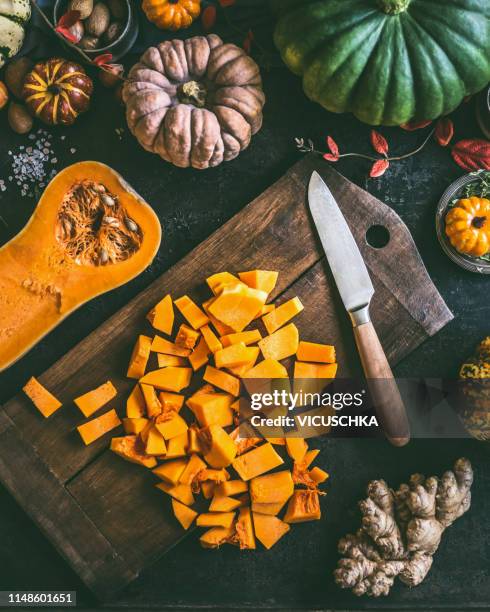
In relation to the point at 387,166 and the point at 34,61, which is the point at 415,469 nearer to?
the point at 387,166

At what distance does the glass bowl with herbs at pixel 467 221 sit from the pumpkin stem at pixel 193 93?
2.53 feet

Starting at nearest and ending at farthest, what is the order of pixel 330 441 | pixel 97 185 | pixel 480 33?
1. pixel 480 33
2. pixel 97 185
3. pixel 330 441

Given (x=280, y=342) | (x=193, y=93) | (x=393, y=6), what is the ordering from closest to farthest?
(x=393, y=6) < (x=193, y=93) < (x=280, y=342)

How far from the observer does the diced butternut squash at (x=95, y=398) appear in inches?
68.5

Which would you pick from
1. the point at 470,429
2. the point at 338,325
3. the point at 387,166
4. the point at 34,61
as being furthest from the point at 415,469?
the point at 34,61

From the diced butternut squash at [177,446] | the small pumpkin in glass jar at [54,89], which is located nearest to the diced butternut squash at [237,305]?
the diced butternut squash at [177,446]

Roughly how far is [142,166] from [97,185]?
0.19 metres

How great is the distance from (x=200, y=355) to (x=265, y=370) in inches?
7.7

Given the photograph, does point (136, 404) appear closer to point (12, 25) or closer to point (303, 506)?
point (303, 506)

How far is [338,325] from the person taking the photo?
5.83 feet

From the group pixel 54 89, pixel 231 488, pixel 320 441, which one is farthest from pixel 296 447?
pixel 54 89

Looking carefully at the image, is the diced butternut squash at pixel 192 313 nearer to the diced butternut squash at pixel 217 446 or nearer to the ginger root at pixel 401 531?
the diced butternut squash at pixel 217 446

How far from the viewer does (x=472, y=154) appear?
5.92 ft

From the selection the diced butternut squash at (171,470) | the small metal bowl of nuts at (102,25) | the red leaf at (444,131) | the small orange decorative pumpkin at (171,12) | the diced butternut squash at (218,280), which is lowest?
the diced butternut squash at (171,470)
